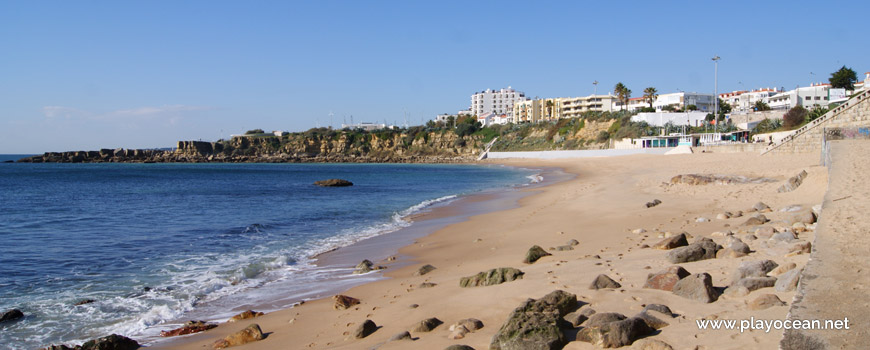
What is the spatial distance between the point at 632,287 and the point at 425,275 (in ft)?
13.8

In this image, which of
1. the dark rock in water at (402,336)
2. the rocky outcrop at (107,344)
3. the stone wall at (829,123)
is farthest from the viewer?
the stone wall at (829,123)

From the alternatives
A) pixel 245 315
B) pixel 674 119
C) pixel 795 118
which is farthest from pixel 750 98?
pixel 245 315

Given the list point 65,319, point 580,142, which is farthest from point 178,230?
point 580,142

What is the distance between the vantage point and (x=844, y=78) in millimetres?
80188

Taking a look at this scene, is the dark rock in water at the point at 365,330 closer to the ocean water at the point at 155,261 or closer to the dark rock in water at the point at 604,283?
the dark rock in water at the point at 604,283

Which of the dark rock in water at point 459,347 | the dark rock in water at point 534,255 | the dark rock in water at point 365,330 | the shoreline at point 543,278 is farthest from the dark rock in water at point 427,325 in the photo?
the dark rock in water at point 534,255

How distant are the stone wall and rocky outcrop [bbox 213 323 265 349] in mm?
30179

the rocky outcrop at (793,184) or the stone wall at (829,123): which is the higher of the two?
the stone wall at (829,123)

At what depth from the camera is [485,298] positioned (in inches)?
266

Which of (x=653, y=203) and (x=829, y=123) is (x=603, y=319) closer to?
(x=653, y=203)

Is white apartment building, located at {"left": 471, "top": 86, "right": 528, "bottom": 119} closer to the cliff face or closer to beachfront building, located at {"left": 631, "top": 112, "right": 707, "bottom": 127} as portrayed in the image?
the cliff face

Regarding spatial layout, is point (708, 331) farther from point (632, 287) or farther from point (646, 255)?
point (646, 255)

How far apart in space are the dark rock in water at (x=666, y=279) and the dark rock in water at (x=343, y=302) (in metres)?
3.95
